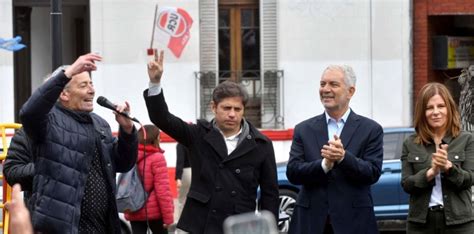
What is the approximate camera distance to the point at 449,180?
834 cm

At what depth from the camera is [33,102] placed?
24.6 feet

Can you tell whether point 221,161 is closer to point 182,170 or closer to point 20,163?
point 20,163

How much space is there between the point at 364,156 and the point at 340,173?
0.22m

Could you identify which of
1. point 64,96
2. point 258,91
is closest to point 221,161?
point 64,96

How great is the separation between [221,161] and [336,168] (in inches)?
29.4

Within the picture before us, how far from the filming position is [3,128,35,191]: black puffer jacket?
319 inches

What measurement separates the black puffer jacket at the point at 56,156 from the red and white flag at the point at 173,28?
14.5 metres

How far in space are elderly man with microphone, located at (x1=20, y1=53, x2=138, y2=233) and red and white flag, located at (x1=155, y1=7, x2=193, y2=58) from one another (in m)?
14.3

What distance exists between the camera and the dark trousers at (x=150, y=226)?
40.1ft

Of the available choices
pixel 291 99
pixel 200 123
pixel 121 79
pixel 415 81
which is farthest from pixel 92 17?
pixel 200 123

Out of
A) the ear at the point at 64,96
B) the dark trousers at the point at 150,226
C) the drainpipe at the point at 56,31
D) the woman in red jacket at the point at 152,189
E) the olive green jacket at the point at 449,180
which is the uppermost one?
the drainpipe at the point at 56,31

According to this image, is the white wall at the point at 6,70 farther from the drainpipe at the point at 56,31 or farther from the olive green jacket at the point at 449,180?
the olive green jacket at the point at 449,180

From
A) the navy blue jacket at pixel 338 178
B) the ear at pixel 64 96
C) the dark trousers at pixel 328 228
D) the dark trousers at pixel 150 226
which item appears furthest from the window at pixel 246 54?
the ear at pixel 64 96

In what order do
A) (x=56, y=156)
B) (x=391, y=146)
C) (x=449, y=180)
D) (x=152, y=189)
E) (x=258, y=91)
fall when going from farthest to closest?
(x=258, y=91), (x=391, y=146), (x=152, y=189), (x=449, y=180), (x=56, y=156)
